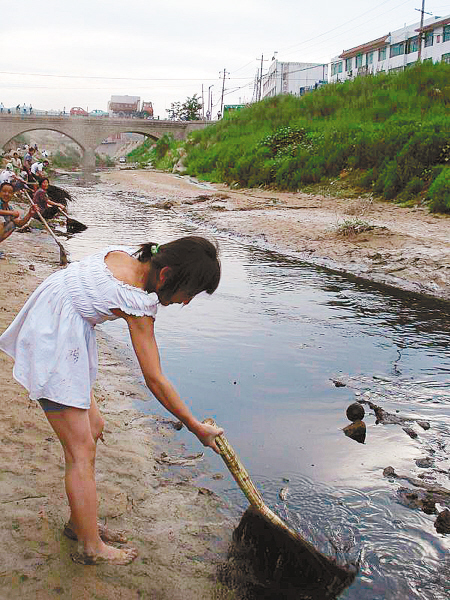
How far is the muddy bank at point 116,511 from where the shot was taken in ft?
8.04

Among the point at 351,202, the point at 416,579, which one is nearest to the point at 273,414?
the point at 416,579

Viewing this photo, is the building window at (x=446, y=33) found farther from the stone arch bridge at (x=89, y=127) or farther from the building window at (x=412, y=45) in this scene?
the stone arch bridge at (x=89, y=127)

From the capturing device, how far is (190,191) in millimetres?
25844

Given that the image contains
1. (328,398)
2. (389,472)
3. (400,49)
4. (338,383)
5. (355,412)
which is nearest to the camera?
(389,472)

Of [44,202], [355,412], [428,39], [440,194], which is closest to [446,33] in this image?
[428,39]

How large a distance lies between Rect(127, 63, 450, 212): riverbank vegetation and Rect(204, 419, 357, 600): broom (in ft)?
35.7

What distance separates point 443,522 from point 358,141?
1710 cm

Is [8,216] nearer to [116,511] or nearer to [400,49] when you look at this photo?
[116,511]

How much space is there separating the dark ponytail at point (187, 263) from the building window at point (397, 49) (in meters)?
55.7

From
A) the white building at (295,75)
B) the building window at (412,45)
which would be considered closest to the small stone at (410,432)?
the building window at (412,45)

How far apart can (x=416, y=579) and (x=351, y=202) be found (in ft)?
46.4

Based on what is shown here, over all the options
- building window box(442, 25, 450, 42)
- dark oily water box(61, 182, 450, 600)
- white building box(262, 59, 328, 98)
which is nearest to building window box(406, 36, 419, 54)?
building window box(442, 25, 450, 42)

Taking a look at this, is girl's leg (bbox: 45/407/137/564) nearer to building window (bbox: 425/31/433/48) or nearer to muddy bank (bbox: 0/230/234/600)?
muddy bank (bbox: 0/230/234/600)

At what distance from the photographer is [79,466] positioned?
236cm
